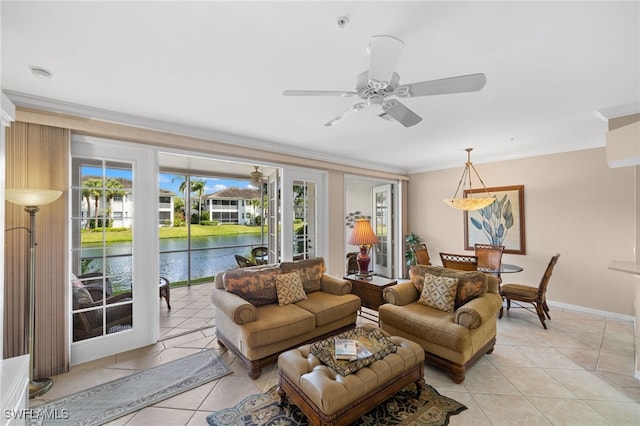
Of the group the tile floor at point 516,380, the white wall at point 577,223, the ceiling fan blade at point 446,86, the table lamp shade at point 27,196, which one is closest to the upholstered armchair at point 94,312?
the tile floor at point 516,380

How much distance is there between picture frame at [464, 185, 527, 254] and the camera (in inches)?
186

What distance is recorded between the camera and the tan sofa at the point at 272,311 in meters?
2.51

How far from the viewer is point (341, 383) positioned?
1.74 meters

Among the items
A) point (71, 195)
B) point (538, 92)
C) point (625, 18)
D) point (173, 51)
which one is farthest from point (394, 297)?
point (71, 195)

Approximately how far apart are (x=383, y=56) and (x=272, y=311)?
2.53 meters

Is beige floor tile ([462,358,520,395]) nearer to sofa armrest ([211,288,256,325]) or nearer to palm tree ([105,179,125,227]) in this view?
sofa armrest ([211,288,256,325])

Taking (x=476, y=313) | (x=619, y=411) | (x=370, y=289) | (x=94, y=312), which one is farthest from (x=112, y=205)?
(x=619, y=411)

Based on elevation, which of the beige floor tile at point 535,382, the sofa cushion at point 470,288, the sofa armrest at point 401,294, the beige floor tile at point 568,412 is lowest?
the beige floor tile at point 535,382

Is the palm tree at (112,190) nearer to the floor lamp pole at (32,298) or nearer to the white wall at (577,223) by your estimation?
the floor lamp pole at (32,298)

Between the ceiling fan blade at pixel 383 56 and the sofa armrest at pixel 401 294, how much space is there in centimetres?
230

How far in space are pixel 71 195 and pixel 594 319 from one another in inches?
267

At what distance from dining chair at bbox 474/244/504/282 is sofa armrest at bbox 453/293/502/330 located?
1.35 meters

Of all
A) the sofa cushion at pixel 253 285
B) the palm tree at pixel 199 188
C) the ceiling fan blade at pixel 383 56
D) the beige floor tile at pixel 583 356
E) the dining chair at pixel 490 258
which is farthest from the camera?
the palm tree at pixel 199 188

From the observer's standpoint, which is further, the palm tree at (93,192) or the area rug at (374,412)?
the palm tree at (93,192)
